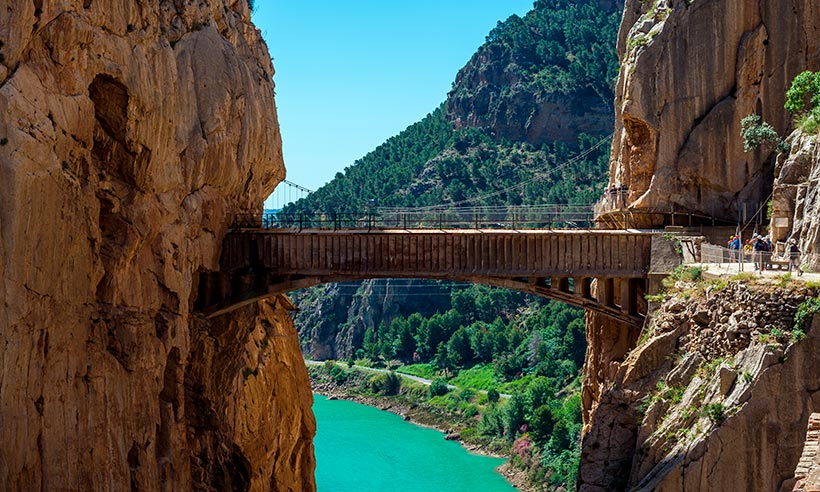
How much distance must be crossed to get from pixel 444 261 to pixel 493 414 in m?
43.2

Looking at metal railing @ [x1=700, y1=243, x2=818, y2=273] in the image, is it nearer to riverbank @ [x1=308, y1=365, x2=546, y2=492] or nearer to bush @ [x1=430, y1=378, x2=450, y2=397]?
riverbank @ [x1=308, y1=365, x2=546, y2=492]

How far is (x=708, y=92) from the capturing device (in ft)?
106

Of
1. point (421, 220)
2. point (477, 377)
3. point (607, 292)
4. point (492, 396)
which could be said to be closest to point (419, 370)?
point (477, 377)

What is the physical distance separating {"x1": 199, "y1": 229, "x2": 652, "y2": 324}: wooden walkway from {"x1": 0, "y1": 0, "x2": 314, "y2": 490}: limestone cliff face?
1072 mm

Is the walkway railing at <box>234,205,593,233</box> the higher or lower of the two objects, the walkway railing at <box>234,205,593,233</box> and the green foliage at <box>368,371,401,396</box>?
the higher

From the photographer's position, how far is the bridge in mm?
30562

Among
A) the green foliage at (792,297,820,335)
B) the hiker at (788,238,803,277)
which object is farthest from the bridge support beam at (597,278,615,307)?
the green foliage at (792,297,820,335)

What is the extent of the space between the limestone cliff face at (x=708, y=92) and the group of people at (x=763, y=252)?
3.92 meters

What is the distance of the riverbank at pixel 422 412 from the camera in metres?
65.3

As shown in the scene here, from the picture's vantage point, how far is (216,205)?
3095cm

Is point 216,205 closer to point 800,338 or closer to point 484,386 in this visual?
point 800,338

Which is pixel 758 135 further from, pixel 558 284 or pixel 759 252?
pixel 759 252

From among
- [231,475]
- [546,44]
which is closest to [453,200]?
[546,44]

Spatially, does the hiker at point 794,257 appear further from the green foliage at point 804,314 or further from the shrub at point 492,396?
the shrub at point 492,396
